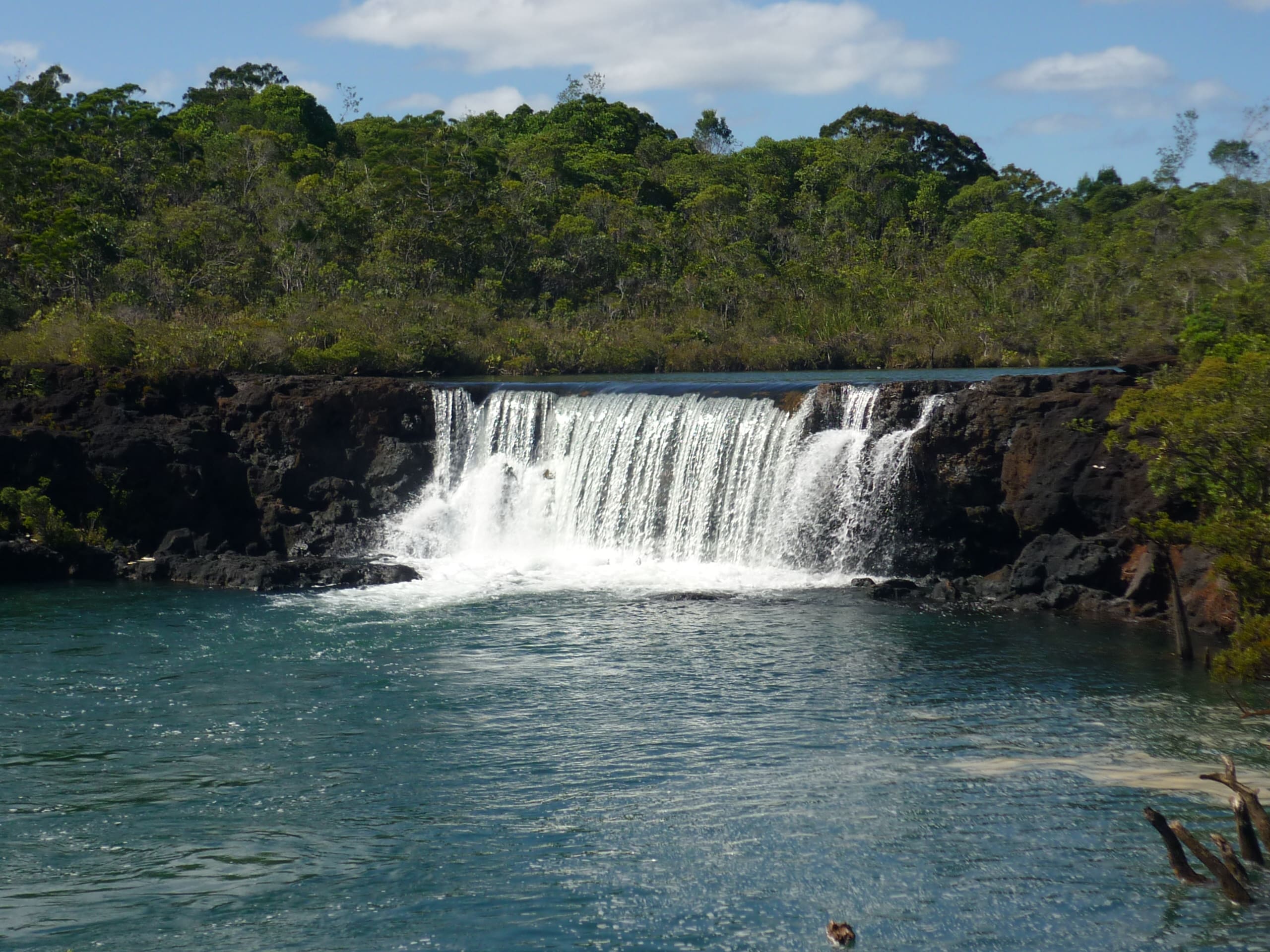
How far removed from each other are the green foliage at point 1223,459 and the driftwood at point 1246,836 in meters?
5.53

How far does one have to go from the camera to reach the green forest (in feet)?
116

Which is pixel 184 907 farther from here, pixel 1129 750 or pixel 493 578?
pixel 493 578

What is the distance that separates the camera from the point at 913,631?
19422mm

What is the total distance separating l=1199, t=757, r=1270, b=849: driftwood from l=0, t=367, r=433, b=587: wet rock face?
20.0 metres

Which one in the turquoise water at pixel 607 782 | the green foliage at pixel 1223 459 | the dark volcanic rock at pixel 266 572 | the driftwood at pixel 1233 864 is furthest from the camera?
the dark volcanic rock at pixel 266 572

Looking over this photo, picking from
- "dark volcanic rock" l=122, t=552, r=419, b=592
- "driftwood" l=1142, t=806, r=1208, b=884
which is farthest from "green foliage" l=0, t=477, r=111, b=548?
"driftwood" l=1142, t=806, r=1208, b=884

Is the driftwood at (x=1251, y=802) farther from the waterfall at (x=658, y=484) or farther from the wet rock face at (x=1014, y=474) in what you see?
the waterfall at (x=658, y=484)

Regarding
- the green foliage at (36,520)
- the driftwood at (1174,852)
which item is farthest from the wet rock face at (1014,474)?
the green foliage at (36,520)

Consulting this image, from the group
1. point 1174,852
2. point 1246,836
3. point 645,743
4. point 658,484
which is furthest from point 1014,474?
point 1174,852

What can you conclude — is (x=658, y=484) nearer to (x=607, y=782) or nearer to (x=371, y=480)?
(x=371, y=480)

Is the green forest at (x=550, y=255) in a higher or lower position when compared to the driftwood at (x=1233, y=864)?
higher

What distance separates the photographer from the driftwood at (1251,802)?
8617mm

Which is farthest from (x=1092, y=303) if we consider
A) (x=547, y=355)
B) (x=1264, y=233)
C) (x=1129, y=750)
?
(x=1129, y=750)

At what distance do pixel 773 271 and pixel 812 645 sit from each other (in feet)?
98.5
